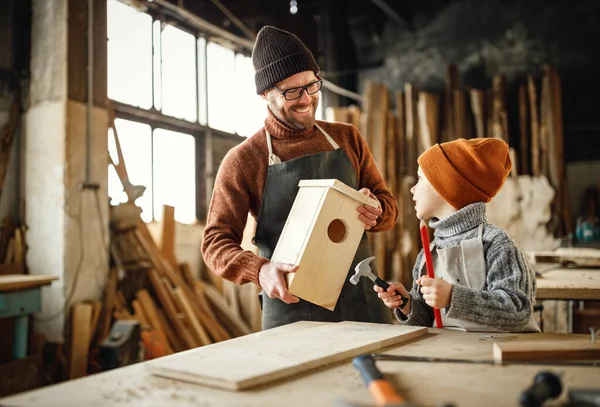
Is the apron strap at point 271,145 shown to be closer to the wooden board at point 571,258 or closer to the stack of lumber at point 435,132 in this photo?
the wooden board at point 571,258

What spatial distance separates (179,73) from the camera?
7.12m

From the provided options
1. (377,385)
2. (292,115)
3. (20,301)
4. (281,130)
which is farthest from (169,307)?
(377,385)

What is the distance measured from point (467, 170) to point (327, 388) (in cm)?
123

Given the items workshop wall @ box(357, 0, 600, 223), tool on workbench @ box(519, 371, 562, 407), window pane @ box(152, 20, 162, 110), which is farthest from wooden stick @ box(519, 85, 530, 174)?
tool on workbench @ box(519, 371, 562, 407)

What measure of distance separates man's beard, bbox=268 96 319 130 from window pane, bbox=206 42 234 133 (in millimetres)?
4888

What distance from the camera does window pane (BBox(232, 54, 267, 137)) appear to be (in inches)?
322

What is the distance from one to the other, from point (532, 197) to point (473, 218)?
18.2ft

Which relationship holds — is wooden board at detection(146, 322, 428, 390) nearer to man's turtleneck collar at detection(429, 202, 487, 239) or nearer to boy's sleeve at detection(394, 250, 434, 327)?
boy's sleeve at detection(394, 250, 434, 327)

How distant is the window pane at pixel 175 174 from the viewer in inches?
266

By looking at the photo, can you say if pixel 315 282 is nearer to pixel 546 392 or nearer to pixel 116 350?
pixel 546 392

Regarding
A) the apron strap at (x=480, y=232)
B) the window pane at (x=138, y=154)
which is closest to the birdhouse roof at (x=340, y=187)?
the apron strap at (x=480, y=232)

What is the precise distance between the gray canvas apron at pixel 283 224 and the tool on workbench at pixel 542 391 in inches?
61.2

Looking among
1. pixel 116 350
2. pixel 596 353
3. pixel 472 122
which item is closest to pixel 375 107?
pixel 472 122

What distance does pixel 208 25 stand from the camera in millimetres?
7328
